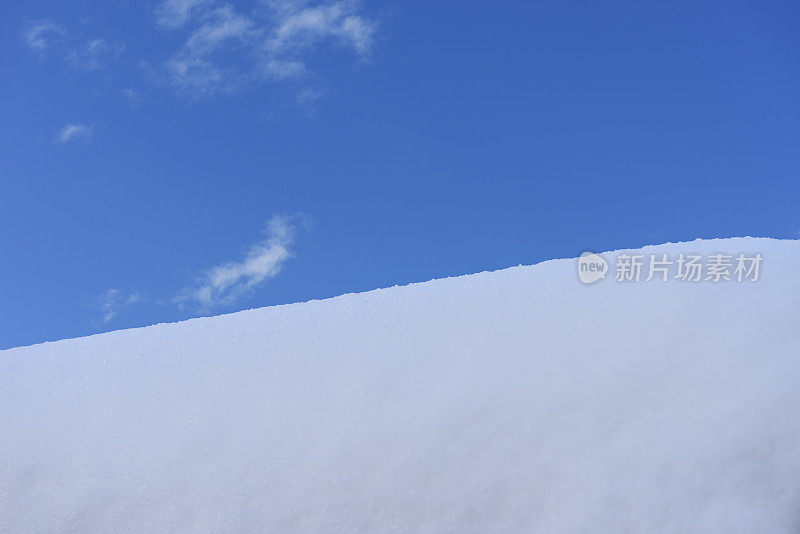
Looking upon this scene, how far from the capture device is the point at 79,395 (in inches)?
139

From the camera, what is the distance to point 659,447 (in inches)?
109

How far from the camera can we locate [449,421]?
2.98 meters

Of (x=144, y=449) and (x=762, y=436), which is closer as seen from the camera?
(x=762, y=436)

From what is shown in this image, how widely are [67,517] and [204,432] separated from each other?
68 cm

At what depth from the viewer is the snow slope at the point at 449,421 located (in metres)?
2.67

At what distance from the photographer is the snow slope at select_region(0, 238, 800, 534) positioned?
2674mm

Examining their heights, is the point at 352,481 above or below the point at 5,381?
below

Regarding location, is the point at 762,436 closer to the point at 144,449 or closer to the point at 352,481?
the point at 352,481

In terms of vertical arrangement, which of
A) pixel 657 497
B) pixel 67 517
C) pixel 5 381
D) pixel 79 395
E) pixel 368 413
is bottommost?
pixel 657 497

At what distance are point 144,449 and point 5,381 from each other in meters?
1.32

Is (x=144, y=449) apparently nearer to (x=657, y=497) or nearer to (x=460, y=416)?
(x=460, y=416)

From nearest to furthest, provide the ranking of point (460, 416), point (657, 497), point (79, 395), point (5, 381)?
point (657, 497) < point (460, 416) < point (79, 395) < point (5, 381)

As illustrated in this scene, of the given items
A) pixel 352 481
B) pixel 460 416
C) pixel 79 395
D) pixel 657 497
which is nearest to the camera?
pixel 657 497

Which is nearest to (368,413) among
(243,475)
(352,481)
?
(352,481)
